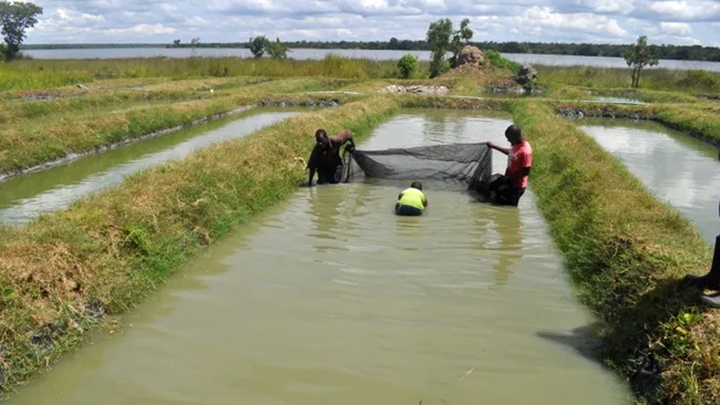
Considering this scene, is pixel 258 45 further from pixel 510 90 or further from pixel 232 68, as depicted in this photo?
pixel 510 90

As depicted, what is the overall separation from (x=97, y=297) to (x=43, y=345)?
0.70 m

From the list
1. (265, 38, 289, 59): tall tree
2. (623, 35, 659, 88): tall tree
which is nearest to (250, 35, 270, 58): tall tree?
(265, 38, 289, 59): tall tree

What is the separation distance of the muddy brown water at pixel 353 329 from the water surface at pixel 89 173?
358 cm

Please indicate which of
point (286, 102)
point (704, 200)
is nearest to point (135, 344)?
point (704, 200)

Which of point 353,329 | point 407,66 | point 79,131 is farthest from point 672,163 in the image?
point 407,66

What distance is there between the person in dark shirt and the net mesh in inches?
9.6

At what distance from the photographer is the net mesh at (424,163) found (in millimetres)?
10133

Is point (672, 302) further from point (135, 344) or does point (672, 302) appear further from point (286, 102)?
point (286, 102)

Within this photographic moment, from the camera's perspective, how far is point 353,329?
483cm

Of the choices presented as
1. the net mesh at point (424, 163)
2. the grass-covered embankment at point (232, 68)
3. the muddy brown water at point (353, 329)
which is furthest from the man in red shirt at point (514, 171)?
the grass-covered embankment at point (232, 68)

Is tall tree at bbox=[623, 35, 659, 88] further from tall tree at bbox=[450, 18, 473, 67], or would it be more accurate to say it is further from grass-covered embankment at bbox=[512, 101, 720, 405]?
grass-covered embankment at bbox=[512, 101, 720, 405]

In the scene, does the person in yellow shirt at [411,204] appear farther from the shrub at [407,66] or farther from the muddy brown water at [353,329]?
the shrub at [407,66]

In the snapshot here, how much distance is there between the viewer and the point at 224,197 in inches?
317

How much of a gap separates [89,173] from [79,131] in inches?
102
